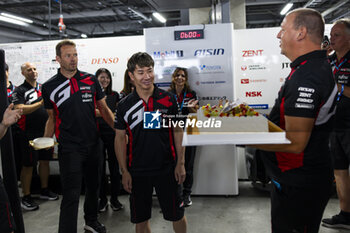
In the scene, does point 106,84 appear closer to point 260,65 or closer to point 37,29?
point 260,65

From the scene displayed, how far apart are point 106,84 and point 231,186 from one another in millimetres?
1757

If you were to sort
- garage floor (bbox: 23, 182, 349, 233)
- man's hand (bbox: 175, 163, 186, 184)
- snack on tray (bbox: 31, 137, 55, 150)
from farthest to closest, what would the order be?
garage floor (bbox: 23, 182, 349, 233) < snack on tray (bbox: 31, 137, 55, 150) < man's hand (bbox: 175, 163, 186, 184)

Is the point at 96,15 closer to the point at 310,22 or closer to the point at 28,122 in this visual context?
the point at 28,122

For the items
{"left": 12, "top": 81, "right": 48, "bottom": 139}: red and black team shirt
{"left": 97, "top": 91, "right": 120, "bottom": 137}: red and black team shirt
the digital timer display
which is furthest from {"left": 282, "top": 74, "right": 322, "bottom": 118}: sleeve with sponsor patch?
{"left": 12, "top": 81, "right": 48, "bottom": 139}: red and black team shirt

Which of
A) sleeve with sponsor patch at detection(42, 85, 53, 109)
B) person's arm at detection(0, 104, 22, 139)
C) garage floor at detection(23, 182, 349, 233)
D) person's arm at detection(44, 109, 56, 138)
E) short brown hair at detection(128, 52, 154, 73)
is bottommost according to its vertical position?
garage floor at detection(23, 182, 349, 233)

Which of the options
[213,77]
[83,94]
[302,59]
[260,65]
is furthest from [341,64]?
[260,65]

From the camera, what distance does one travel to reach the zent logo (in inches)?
59.8

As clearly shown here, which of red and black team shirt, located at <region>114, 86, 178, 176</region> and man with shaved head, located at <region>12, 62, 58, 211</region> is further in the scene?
man with shaved head, located at <region>12, 62, 58, 211</region>

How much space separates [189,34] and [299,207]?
2.19 m

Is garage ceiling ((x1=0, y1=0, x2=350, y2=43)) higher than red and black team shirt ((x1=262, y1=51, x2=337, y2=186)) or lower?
higher

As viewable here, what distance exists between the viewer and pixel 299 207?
3.92 feet

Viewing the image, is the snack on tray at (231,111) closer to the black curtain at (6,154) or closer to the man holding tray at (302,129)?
the man holding tray at (302,129)

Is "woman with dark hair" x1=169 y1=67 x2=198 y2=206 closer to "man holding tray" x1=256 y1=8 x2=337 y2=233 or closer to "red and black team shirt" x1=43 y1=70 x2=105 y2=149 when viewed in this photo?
"red and black team shirt" x1=43 y1=70 x2=105 y2=149

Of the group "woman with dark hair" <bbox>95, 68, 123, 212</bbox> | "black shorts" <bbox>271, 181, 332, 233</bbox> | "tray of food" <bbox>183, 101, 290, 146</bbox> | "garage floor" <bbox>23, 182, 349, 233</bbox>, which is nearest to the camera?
"tray of food" <bbox>183, 101, 290, 146</bbox>
